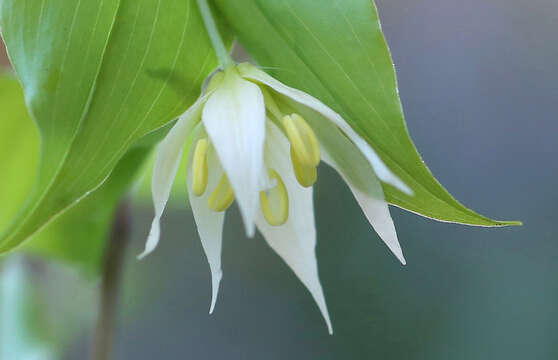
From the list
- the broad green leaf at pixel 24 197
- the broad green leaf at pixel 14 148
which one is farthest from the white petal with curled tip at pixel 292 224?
the broad green leaf at pixel 14 148

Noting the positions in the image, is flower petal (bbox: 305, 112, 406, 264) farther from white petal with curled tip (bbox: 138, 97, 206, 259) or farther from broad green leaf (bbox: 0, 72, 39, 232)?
broad green leaf (bbox: 0, 72, 39, 232)

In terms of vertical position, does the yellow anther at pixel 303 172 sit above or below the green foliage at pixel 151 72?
below

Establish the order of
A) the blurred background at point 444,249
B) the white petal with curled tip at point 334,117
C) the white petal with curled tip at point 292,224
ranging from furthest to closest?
1. the blurred background at point 444,249
2. the white petal with curled tip at point 292,224
3. the white petal with curled tip at point 334,117

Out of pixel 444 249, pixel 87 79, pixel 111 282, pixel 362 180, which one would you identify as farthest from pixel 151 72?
pixel 444 249

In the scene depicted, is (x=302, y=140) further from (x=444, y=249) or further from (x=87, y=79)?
(x=444, y=249)

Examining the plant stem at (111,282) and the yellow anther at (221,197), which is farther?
the plant stem at (111,282)

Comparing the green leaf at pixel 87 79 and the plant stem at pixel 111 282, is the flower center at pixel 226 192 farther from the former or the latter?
the plant stem at pixel 111 282

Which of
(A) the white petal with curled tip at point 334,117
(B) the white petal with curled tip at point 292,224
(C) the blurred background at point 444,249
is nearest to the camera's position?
(A) the white petal with curled tip at point 334,117
